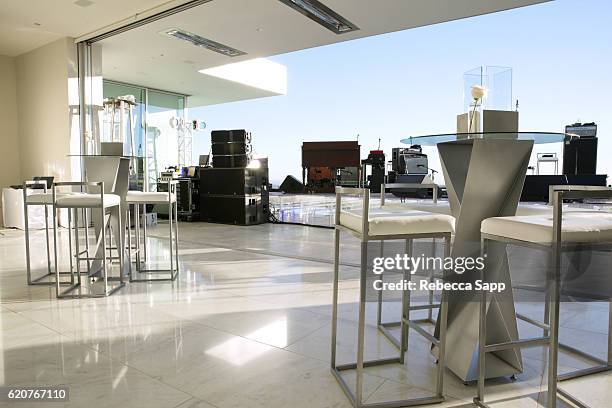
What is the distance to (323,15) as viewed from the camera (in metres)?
5.79

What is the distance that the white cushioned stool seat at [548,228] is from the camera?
1.31 m

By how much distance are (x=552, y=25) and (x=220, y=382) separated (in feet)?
28.4

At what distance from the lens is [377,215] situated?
1606mm

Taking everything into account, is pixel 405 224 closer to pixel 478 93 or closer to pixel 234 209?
pixel 478 93

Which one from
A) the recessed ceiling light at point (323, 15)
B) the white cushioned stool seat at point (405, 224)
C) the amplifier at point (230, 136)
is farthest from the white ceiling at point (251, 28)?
the white cushioned stool seat at point (405, 224)

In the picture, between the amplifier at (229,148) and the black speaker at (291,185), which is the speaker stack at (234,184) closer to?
the amplifier at (229,148)

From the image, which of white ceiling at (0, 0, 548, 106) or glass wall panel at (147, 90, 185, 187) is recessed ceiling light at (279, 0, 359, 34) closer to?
white ceiling at (0, 0, 548, 106)

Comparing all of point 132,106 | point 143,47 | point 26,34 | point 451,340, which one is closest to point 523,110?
point 451,340

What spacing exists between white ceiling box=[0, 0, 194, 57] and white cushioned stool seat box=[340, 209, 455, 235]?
524cm

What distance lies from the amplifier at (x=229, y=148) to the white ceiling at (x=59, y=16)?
2.51 meters

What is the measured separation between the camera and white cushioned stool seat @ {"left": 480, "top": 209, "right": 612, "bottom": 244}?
131 cm

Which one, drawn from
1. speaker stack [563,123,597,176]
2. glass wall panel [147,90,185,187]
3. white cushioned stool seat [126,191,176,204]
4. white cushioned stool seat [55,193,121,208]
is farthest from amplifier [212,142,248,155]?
speaker stack [563,123,597,176]

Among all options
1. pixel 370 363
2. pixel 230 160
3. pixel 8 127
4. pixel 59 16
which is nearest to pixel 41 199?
pixel 370 363

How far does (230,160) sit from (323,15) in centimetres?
311
